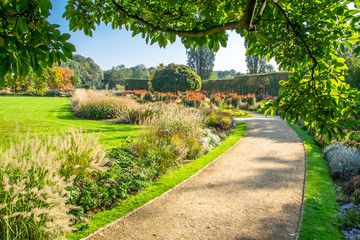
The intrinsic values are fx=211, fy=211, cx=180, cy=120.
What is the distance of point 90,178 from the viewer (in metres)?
3.55

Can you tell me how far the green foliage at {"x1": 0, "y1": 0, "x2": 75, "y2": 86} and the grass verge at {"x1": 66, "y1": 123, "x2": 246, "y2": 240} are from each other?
2355mm

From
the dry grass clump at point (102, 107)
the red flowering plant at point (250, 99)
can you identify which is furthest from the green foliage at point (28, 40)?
the red flowering plant at point (250, 99)

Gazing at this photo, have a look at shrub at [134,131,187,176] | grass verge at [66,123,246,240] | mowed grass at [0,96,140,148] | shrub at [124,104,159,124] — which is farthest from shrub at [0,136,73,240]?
shrub at [124,104,159,124]

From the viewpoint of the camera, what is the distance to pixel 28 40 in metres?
1.29

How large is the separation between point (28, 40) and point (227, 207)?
3.51 m

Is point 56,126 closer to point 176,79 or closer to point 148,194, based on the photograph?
point 148,194

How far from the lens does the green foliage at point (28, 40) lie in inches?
47.7

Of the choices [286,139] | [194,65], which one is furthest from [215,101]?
[194,65]

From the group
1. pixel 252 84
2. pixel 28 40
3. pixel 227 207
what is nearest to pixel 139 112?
pixel 227 207

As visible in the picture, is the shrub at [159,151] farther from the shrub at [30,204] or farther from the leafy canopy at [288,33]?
the leafy canopy at [288,33]

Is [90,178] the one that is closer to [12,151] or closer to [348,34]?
[12,151]

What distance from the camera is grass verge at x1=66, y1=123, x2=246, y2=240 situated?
2.93 m

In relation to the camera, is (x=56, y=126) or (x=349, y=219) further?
(x=56, y=126)

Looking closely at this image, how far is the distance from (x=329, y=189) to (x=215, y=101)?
15.1m
